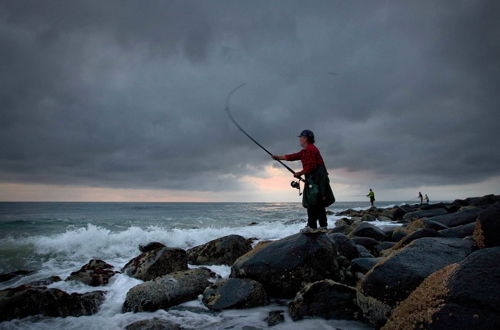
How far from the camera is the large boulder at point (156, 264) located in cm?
566

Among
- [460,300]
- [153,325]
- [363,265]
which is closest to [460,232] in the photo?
[363,265]

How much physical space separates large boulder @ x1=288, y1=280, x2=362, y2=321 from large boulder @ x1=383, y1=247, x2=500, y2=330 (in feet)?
2.93

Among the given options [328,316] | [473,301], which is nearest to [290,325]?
[328,316]

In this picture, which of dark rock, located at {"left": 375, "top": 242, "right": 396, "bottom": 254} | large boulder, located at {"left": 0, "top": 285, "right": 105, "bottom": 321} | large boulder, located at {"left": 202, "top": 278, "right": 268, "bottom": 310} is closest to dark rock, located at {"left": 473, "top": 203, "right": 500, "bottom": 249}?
large boulder, located at {"left": 202, "top": 278, "right": 268, "bottom": 310}

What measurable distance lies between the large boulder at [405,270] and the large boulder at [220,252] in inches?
172

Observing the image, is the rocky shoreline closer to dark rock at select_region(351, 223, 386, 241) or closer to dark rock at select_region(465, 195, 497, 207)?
dark rock at select_region(351, 223, 386, 241)

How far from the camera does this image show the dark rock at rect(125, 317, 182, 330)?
3205 millimetres

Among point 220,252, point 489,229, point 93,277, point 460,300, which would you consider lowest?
point 93,277

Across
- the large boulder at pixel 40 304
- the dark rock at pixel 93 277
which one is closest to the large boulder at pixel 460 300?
the large boulder at pixel 40 304

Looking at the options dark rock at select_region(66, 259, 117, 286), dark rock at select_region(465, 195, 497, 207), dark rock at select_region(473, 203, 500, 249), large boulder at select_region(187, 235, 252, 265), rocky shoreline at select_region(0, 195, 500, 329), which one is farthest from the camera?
dark rock at select_region(465, 195, 497, 207)

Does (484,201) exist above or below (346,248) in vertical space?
above

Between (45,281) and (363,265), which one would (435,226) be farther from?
(45,281)

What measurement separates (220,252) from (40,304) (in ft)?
12.3

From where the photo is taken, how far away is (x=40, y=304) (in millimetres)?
3842
